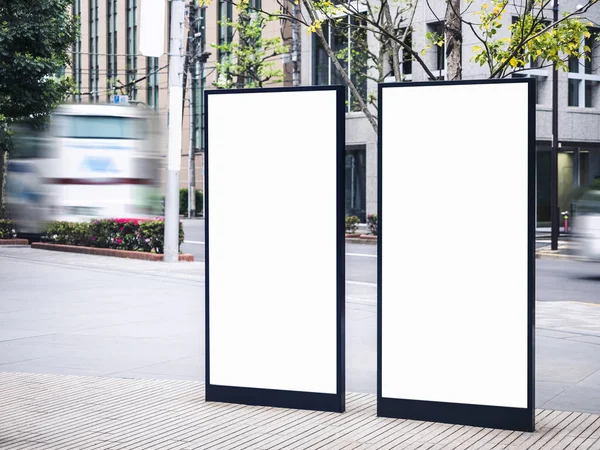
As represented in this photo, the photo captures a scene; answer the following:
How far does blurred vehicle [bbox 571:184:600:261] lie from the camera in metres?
17.8

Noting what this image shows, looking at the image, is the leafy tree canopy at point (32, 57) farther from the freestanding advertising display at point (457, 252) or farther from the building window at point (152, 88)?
the building window at point (152, 88)

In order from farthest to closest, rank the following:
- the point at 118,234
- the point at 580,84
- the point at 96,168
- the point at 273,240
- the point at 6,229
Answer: the point at 580,84 < the point at 6,229 < the point at 118,234 < the point at 96,168 < the point at 273,240

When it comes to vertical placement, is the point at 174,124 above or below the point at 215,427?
above

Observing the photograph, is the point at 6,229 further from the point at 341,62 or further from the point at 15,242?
the point at 341,62

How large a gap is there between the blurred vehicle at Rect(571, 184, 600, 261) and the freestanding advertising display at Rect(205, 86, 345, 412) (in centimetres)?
1191

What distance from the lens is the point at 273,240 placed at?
23.7 feet

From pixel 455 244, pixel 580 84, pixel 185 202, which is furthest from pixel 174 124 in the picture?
pixel 185 202

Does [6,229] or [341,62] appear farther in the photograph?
[341,62]

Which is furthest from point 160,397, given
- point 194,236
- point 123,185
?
point 194,236

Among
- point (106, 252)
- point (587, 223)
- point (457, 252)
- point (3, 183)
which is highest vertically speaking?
point (3, 183)

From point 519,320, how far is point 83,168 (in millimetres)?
8753

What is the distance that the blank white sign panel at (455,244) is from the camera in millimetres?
6543

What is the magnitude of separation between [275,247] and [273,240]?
6 centimetres

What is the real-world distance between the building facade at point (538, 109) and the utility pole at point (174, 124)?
1193 centimetres
